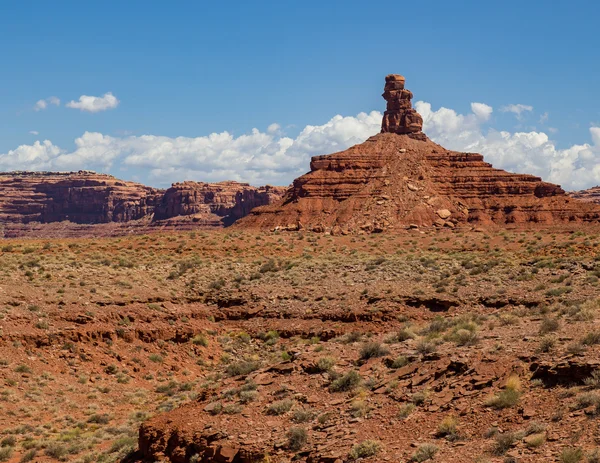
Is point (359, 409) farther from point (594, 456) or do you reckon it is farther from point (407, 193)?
point (407, 193)

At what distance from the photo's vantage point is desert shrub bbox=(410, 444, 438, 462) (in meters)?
11.9

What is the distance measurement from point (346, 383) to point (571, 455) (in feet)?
21.1

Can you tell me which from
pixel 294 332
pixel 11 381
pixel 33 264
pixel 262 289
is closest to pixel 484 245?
pixel 262 289

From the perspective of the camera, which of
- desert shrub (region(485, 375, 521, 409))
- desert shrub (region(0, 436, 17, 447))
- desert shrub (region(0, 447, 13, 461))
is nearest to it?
desert shrub (region(485, 375, 521, 409))

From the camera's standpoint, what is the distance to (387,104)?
334ft

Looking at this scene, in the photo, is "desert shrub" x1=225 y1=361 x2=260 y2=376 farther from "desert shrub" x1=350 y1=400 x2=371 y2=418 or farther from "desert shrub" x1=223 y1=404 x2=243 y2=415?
"desert shrub" x1=350 y1=400 x2=371 y2=418

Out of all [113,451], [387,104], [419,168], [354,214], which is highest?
[387,104]

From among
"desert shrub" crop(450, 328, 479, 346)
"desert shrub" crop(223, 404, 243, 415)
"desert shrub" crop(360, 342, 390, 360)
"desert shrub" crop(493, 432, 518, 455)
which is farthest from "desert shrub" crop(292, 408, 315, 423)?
"desert shrub" crop(493, 432, 518, 455)

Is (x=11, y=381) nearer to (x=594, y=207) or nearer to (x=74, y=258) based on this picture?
(x=74, y=258)

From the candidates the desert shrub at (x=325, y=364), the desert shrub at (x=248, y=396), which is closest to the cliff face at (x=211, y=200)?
the desert shrub at (x=325, y=364)

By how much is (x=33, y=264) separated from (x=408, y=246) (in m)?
32.3

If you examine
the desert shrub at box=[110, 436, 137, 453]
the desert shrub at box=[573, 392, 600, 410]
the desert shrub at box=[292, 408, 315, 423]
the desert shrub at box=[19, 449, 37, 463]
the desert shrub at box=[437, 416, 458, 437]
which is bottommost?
the desert shrub at box=[19, 449, 37, 463]

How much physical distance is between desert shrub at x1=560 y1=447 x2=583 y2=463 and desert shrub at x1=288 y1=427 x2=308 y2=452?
4936 mm

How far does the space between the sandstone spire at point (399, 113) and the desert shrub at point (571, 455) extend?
91.1 m
